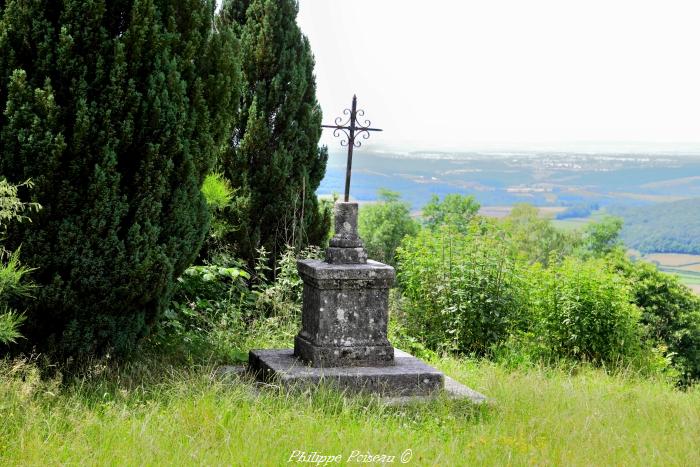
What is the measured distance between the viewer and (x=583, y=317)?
877 cm

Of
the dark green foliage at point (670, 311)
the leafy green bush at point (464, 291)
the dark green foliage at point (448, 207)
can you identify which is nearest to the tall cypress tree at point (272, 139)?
the leafy green bush at point (464, 291)

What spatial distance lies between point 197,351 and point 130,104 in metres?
2.35

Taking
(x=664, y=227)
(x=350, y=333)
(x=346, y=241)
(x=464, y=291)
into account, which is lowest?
(x=664, y=227)

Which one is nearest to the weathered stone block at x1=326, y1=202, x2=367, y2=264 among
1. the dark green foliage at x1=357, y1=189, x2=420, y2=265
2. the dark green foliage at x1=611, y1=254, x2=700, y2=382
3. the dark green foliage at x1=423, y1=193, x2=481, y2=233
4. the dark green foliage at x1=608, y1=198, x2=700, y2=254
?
the dark green foliage at x1=611, y1=254, x2=700, y2=382

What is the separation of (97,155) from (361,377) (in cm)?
258

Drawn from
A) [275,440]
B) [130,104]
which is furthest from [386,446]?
[130,104]

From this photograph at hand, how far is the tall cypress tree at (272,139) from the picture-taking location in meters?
9.29

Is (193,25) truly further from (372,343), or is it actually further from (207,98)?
(372,343)

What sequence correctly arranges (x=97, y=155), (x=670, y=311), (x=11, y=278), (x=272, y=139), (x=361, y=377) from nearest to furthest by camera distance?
(x=11, y=278) → (x=97, y=155) → (x=361, y=377) → (x=272, y=139) → (x=670, y=311)

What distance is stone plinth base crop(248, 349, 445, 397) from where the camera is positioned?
5.66m

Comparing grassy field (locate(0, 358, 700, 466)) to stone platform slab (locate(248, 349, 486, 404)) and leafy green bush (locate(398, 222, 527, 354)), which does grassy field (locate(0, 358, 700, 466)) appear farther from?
leafy green bush (locate(398, 222, 527, 354))

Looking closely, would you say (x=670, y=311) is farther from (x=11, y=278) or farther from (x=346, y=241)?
(x=11, y=278)

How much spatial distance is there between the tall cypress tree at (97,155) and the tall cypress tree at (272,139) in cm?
→ 319

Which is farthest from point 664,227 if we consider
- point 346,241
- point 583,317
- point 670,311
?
point 346,241
